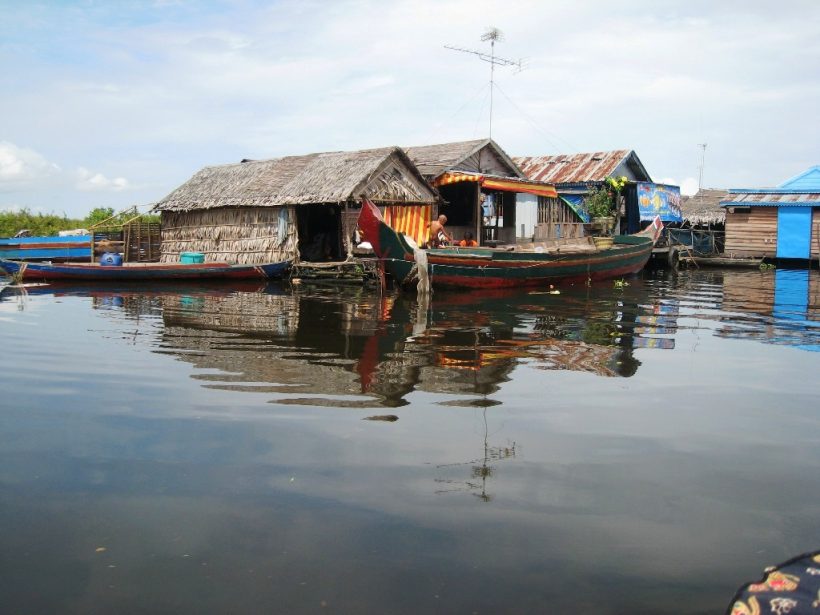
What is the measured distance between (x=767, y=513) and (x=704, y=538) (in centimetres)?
59

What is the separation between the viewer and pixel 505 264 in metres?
17.0

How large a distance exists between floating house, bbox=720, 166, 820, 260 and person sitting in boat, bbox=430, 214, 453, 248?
1435 cm

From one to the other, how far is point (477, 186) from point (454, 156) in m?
1.33

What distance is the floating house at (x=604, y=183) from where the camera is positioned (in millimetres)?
27484

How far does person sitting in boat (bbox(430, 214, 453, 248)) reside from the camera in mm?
17219

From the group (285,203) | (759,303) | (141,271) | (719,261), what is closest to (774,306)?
(759,303)

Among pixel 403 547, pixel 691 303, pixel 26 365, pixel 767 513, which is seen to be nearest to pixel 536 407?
pixel 767 513

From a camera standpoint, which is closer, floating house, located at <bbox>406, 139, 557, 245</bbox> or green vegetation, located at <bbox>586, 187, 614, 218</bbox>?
floating house, located at <bbox>406, 139, 557, 245</bbox>

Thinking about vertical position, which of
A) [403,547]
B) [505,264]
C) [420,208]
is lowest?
[403,547]

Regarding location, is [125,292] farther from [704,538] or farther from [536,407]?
[704,538]

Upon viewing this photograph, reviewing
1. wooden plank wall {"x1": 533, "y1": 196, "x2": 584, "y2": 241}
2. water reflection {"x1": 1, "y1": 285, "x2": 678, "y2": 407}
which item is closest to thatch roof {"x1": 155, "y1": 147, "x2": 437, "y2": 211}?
water reflection {"x1": 1, "y1": 285, "x2": 678, "y2": 407}

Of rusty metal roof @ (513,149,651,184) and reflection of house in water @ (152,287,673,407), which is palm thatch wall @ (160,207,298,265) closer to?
reflection of house in water @ (152,287,673,407)

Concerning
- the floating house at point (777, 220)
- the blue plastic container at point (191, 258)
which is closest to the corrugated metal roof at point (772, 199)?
the floating house at point (777, 220)

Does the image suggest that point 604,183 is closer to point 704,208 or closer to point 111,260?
point 704,208
